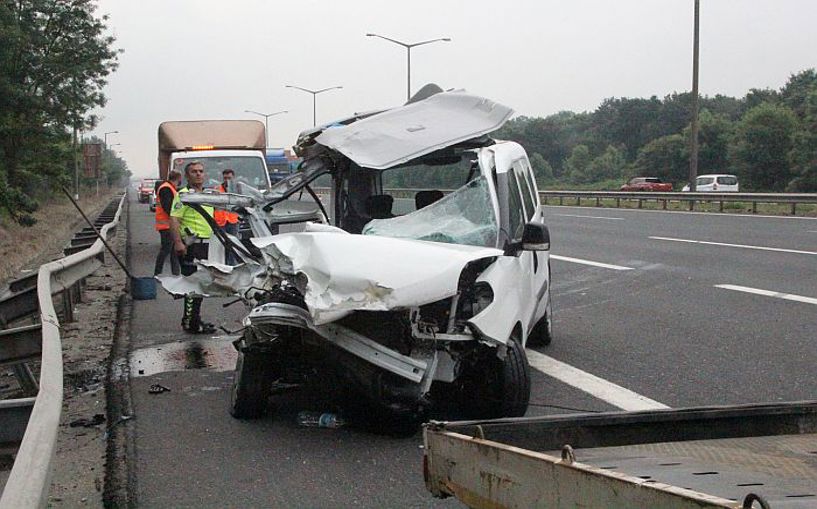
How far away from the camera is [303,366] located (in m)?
6.15

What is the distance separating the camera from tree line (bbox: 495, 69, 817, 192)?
64375 mm

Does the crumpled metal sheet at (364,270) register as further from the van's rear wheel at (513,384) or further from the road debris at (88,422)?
the road debris at (88,422)

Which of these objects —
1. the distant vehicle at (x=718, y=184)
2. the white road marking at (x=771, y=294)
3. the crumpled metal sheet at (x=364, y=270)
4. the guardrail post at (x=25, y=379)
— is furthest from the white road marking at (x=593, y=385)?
the distant vehicle at (x=718, y=184)

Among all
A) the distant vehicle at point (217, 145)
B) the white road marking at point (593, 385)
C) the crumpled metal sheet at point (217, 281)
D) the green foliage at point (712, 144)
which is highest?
the green foliage at point (712, 144)

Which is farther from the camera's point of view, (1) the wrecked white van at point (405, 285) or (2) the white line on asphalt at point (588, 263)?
(2) the white line on asphalt at point (588, 263)

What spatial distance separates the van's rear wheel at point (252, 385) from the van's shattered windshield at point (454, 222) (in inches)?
50.8

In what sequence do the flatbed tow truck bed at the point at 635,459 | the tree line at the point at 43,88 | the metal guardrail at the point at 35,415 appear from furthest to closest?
the tree line at the point at 43,88 < the metal guardrail at the point at 35,415 < the flatbed tow truck bed at the point at 635,459

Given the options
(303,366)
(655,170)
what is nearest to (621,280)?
(303,366)

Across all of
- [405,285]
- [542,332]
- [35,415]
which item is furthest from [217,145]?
[35,415]

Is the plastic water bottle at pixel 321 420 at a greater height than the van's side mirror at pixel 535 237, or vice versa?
the van's side mirror at pixel 535 237

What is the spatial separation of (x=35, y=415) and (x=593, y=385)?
452 centimetres

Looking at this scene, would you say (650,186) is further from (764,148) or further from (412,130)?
(412,130)

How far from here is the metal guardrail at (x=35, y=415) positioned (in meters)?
3.06

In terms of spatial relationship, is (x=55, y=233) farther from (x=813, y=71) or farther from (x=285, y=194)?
(x=813, y=71)
